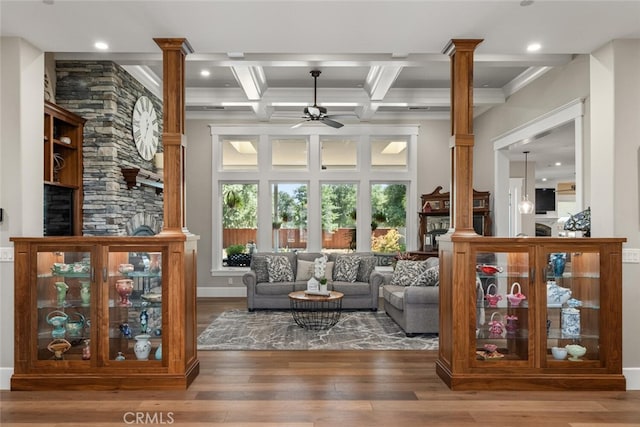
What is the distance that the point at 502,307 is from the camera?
3.77 m

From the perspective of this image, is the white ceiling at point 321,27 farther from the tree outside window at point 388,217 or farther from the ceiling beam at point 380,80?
the tree outside window at point 388,217

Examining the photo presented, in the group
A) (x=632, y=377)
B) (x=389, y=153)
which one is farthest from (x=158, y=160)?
(x=632, y=377)

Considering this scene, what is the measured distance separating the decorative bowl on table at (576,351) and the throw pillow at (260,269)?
452 cm

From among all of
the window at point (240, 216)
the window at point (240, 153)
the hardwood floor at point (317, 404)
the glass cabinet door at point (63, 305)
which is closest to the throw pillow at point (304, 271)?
the window at point (240, 216)

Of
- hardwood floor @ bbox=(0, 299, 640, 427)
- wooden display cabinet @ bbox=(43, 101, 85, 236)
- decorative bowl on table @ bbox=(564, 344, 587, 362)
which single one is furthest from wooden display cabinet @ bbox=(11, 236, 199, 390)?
decorative bowl on table @ bbox=(564, 344, 587, 362)

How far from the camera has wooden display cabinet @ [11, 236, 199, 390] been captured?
3543mm

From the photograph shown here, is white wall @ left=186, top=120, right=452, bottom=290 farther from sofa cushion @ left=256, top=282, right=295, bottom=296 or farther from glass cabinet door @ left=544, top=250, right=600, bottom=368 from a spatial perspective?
glass cabinet door @ left=544, top=250, right=600, bottom=368

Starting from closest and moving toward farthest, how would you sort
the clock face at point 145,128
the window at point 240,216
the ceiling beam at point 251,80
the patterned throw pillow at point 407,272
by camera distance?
the ceiling beam at point 251,80, the clock face at point 145,128, the patterned throw pillow at point 407,272, the window at point 240,216

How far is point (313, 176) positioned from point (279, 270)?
213 centimetres

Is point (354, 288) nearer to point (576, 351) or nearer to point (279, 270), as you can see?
point (279, 270)

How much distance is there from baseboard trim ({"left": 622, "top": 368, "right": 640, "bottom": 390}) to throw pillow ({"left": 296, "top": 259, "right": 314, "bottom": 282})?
14.3 ft

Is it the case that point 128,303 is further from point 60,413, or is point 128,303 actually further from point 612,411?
point 612,411

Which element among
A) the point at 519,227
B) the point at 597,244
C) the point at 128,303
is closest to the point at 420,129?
the point at 519,227

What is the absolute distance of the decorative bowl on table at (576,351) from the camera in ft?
12.0
